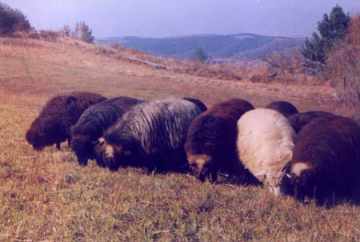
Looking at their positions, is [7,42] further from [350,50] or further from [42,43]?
[350,50]

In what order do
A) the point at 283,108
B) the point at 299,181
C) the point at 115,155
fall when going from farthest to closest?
1. the point at 283,108
2. the point at 115,155
3. the point at 299,181

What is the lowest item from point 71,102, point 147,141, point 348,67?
point 147,141

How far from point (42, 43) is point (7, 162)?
45.8 feet

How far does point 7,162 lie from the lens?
841cm

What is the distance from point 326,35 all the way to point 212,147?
1255 cm

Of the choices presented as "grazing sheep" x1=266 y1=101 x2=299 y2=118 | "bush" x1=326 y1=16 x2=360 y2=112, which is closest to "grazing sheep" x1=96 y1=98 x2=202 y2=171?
"grazing sheep" x1=266 y1=101 x2=299 y2=118

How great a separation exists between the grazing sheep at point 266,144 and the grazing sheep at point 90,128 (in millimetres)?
2228

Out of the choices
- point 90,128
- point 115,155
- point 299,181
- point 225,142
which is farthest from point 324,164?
point 90,128

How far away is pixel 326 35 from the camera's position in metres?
19.1

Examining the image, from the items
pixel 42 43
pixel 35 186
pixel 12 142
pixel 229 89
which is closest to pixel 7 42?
pixel 42 43

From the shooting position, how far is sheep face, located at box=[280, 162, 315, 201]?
6.99 metres

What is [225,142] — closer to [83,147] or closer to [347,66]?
[83,147]

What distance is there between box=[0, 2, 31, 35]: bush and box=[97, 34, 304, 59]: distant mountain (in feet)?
12.5

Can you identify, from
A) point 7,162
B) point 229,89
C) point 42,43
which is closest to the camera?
point 7,162
